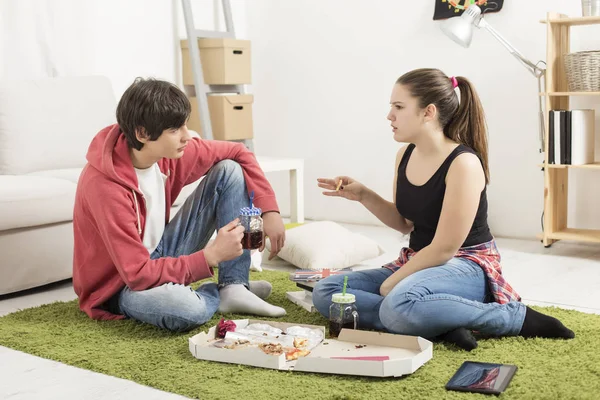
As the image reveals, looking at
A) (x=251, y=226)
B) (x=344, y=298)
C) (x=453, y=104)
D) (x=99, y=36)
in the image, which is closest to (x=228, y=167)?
(x=251, y=226)

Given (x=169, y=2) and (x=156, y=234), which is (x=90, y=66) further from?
(x=156, y=234)

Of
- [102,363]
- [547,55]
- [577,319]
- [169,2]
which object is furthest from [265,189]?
[169,2]

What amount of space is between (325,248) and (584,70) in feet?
4.51

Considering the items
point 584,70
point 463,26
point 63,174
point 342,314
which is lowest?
point 342,314

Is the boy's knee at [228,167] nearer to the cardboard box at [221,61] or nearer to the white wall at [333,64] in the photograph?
the white wall at [333,64]

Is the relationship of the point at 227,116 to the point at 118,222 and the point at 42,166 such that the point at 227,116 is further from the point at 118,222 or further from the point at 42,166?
the point at 118,222

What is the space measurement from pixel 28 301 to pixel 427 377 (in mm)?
1569

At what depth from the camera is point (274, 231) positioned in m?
2.52

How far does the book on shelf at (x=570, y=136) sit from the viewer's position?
3.59 meters

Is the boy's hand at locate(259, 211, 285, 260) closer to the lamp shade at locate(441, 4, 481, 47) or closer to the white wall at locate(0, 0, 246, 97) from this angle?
the lamp shade at locate(441, 4, 481, 47)

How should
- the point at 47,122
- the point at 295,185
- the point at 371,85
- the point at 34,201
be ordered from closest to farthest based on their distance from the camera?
the point at 34,201
the point at 47,122
the point at 295,185
the point at 371,85

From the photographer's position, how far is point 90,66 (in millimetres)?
4184

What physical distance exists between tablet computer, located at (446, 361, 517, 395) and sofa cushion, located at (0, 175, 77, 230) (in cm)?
164

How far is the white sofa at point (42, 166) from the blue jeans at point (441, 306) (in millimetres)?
1259
